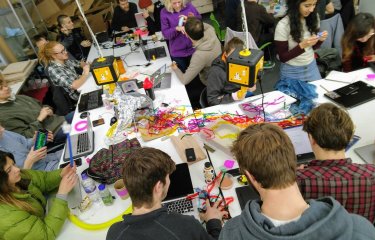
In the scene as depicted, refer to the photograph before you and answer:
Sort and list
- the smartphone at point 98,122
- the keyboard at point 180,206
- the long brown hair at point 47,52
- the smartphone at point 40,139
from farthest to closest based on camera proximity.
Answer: the long brown hair at point 47,52
the smartphone at point 98,122
the smartphone at point 40,139
the keyboard at point 180,206

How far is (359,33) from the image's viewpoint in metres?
2.61

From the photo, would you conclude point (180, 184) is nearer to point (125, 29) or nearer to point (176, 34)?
point (176, 34)

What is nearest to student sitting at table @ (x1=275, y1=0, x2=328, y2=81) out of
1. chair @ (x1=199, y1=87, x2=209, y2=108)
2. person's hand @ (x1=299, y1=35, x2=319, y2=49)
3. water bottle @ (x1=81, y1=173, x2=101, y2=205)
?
person's hand @ (x1=299, y1=35, x2=319, y2=49)

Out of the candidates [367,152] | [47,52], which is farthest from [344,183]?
[47,52]

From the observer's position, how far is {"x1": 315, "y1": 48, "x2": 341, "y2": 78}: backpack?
312 cm

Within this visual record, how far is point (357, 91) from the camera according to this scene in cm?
219

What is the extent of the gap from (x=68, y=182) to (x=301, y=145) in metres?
1.51

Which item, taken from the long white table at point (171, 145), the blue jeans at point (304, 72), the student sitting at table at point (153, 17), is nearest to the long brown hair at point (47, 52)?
the long white table at point (171, 145)

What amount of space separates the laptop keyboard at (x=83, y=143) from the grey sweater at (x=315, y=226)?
1623 mm

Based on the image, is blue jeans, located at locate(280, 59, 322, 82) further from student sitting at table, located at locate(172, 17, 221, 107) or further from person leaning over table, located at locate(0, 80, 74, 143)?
person leaning over table, located at locate(0, 80, 74, 143)

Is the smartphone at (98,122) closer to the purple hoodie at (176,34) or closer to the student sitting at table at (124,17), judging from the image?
the purple hoodie at (176,34)

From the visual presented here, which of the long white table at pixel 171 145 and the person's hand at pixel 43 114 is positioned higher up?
the person's hand at pixel 43 114

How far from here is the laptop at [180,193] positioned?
1604 millimetres

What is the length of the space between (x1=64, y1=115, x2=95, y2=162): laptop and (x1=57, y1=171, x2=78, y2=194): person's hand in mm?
349
